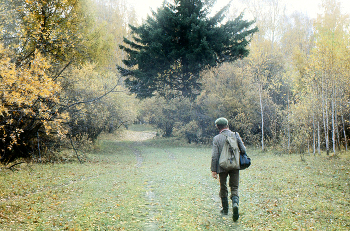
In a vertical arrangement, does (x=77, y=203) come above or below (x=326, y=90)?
below

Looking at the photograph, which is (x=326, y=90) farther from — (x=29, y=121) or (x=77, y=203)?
(x=29, y=121)

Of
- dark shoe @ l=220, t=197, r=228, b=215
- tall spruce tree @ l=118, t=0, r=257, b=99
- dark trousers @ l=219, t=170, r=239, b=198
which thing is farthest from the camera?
tall spruce tree @ l=118, t=0, r=257, b=99

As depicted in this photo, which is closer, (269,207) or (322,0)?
(269,207)

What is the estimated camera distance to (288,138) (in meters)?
20.5

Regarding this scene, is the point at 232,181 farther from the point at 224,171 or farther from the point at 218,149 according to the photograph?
the point at 218,149

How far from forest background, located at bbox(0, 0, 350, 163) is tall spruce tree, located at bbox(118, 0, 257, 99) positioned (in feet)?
7.44

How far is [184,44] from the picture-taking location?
1021 inches

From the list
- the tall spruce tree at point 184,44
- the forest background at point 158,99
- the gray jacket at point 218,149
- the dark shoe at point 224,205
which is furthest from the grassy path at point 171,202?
the tall spruce tree at point 184,44

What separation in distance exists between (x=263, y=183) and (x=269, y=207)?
3.30 meters

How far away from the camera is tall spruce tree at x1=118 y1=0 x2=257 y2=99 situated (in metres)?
24.1

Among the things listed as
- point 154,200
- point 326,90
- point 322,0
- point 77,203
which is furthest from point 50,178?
point 322,0

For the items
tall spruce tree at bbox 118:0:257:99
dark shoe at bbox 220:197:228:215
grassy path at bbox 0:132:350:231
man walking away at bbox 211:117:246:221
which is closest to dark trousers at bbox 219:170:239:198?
man walking away at bbox 211:117:246:221

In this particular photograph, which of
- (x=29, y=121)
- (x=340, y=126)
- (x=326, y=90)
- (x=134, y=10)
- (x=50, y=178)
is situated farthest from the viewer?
(x=134, y=10)

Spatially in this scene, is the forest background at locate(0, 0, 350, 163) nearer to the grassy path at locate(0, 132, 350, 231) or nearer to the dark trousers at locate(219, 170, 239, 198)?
the grassy path at locate(0, 132, 350, 231)
